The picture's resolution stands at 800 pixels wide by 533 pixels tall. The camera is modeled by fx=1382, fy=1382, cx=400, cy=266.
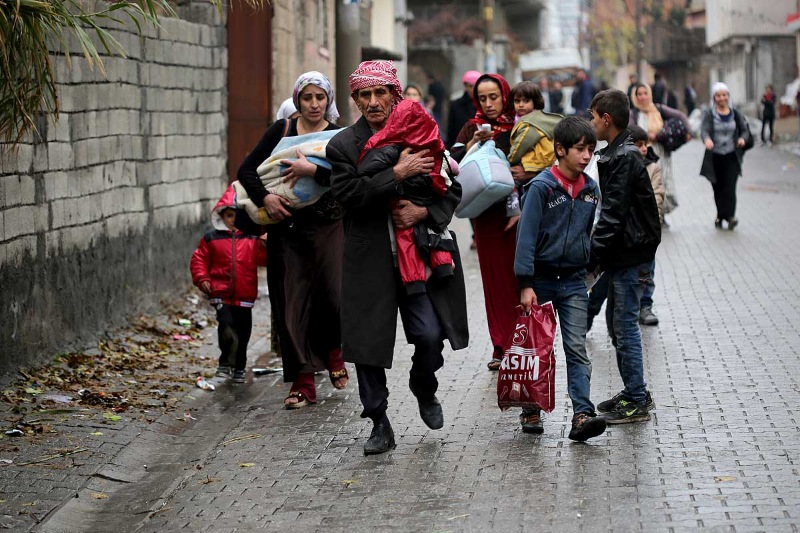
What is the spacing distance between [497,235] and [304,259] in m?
1.32

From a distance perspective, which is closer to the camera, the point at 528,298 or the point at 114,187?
the point at 528,298

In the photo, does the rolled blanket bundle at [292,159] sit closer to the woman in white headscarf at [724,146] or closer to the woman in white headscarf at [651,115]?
the woman in white headscarf at [651,115]

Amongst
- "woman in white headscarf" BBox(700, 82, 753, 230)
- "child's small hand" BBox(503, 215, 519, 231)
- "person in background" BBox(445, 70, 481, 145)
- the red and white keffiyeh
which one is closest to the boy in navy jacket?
the red and white keffiyeh

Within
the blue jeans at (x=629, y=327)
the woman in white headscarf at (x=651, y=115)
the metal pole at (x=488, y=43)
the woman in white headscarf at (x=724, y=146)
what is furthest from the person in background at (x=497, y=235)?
the metal pole at (x=488, y=43)

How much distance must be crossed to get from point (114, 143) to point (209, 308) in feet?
6.53

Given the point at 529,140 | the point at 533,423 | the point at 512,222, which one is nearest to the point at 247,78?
the point at 529,140

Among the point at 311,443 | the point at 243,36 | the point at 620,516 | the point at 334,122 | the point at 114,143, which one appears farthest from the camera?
the point at 243,36

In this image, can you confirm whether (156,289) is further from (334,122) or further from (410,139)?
(410,139)

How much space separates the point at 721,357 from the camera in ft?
30.1

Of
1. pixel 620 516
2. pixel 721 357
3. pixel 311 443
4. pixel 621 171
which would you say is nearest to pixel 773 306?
pixel 721 357

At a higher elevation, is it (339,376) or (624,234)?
(624,234)

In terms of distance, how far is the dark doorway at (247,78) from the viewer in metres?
14.3

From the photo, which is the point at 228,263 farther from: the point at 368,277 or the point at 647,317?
the point at 647,317

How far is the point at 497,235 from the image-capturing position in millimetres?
8859
